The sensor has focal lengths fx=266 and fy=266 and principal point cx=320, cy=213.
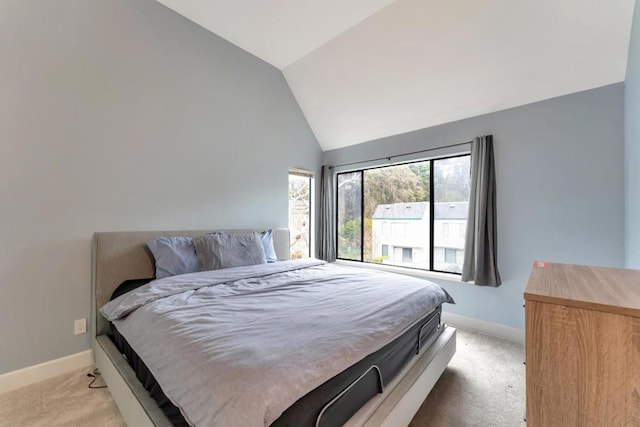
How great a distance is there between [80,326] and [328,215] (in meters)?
3.07

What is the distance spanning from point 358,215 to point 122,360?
3.22 meters

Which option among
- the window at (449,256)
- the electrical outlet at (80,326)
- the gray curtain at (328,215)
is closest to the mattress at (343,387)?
the electrical outlet at (80,326)

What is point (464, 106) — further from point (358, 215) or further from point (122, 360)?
point (122, 360)

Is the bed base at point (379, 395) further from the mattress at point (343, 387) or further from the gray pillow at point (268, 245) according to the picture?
the gray pillow at point (268, 245)

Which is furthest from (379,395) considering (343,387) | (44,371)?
(44,371)

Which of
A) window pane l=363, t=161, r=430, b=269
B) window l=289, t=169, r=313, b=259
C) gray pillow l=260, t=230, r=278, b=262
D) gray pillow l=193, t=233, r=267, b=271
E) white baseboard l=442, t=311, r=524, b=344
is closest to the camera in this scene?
gray pillow l=193, t=233, r=267, b=271

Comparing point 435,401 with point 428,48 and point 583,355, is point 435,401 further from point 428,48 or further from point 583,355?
point 428,48

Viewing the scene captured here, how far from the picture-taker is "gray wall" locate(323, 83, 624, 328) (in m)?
2.23

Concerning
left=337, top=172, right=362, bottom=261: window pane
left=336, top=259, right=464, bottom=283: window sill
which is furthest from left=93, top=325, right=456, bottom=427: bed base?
left=337, top=172, right=362, bottom=261: window pane

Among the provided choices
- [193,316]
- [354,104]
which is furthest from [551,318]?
[354,104]

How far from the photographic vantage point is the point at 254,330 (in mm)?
1215

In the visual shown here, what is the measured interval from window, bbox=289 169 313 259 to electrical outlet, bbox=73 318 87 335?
236cm

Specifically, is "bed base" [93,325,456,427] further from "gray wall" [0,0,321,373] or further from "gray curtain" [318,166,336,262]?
"gray curtain" [318,166,336,262]

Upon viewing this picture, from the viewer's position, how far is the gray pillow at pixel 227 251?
2402 mm
